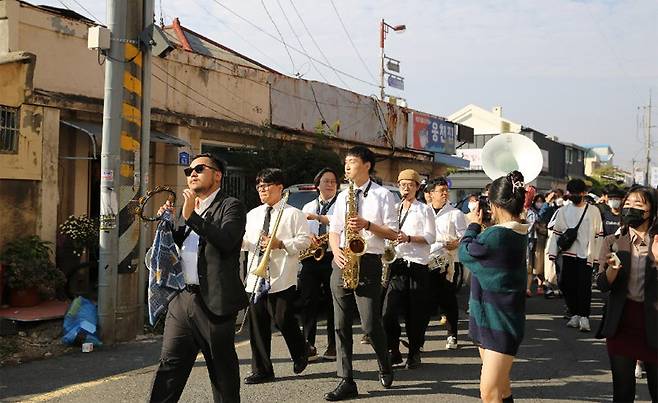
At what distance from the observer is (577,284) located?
8.72m

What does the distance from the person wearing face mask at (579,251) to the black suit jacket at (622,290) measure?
13.8ft

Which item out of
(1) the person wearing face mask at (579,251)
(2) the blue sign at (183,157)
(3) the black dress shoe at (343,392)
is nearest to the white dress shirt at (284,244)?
(3) the black dress shoe at (343,392)

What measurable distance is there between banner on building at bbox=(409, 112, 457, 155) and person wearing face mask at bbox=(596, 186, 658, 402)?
18143 mm

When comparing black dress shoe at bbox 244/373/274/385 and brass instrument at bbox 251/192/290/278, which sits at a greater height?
brass instrument at bbox 251/192/290/278

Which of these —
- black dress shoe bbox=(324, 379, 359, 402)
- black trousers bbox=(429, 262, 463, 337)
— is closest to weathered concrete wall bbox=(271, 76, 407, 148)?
black trousers bbox=(429, 262, 463, 337)

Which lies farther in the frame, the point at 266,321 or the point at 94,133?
the point at 94,133

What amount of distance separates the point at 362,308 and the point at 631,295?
6.86ft

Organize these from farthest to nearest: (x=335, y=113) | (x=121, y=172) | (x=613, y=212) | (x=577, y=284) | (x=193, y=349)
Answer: (x=335, y=113) < (x=613, y=212) < (x=577, y=284) < (x=121, y=172) < (x=193, y=349)

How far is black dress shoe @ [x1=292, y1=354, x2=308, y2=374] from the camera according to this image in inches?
240

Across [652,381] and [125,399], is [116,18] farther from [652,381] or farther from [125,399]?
[652,381]

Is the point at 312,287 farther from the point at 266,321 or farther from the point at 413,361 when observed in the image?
the point at 413,361

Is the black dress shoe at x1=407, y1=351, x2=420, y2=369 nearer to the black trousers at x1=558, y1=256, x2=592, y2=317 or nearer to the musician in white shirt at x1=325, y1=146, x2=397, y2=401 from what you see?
the musician in white shirt at x1=325, y1=146, x2=397, y2=401

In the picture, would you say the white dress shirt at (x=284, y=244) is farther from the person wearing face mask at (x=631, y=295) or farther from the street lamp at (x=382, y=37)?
the street lamp at (x=382, y=37)

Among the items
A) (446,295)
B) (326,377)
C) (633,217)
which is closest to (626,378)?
(633,217)
